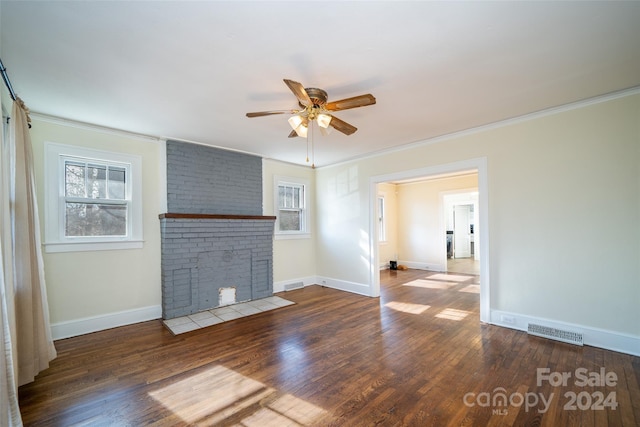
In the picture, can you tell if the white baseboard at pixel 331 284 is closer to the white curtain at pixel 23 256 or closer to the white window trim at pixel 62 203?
the white window trim at pixel 62 203

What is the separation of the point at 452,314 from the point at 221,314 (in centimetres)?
347

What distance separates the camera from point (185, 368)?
101 inches

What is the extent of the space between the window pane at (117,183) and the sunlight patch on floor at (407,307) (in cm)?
438

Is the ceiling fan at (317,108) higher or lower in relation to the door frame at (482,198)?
higher

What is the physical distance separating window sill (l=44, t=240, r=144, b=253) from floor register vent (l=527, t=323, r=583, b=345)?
Result: 5.28 metres

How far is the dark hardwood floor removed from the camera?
1906mm

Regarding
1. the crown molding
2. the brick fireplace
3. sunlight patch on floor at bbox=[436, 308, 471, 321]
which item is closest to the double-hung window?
the brick fireplace

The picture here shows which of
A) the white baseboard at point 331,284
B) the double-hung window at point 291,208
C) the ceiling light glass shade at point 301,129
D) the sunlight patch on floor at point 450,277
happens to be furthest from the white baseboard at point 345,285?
the ceiling light glass shade at point 301,129

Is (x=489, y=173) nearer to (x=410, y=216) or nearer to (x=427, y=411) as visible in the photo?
(x=427, y=411)

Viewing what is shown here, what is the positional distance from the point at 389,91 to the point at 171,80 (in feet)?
6.72

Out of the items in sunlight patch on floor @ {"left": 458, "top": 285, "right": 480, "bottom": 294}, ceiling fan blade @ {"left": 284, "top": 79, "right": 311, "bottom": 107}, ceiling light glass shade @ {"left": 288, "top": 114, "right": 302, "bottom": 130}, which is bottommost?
sunlight patch on floor @ {"left": 458, "top": 285, "right": 480, "bottom": 294}

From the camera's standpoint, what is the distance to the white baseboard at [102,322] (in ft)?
10.6

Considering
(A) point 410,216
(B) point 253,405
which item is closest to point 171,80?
(B) point 253,405

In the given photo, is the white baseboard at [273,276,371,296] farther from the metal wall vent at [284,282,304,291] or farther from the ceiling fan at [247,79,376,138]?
the ceiling fan at [247,79,376,138]
